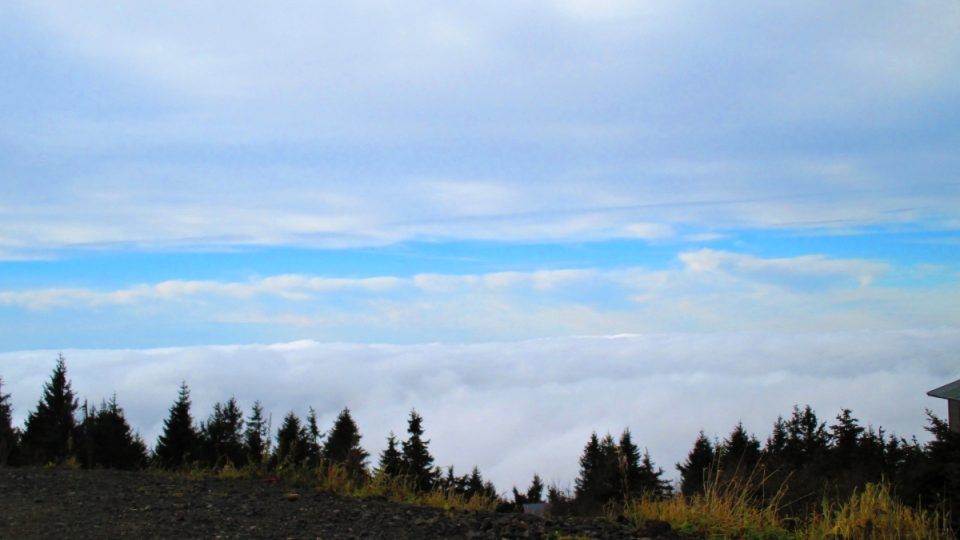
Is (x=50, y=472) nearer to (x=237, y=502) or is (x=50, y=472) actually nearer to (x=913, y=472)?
(x=237, y=502)

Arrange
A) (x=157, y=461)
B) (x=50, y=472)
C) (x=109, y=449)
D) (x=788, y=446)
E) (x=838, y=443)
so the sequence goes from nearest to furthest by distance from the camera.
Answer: (x=50, y=472) < (x=157, y=461) < (x=109, y=449) < (x=838, y=443) < (x=788, y=446)

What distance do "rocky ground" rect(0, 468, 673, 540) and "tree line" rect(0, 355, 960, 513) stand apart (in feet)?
4.96

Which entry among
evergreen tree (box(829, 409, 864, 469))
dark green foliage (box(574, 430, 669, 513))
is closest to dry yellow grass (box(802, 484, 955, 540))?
dark green foliage (box(574, 430, 669, 513))

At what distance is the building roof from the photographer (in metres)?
17.0

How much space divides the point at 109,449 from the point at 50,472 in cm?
1793

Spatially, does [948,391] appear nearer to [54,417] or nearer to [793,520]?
[793,520]

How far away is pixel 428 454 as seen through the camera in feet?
79.4

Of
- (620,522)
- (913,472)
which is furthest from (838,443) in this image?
(620,522)

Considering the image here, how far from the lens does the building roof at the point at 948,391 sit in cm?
1704

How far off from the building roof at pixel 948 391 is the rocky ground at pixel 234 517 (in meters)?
13.5

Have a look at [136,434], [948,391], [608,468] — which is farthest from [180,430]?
[948,391]

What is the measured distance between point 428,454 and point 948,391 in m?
14.3

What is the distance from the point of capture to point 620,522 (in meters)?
7.24

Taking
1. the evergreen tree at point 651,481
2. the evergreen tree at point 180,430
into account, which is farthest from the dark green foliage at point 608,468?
the evergreen tree at point 180,430
